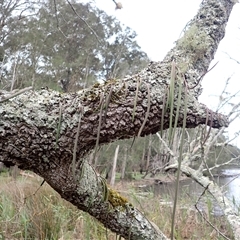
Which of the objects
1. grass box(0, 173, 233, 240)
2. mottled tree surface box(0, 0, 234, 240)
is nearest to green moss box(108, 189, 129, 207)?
mottled tree surface box(0, 0, 234, 240)

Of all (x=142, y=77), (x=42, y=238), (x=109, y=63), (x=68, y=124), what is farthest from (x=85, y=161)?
(x=109, y=63)

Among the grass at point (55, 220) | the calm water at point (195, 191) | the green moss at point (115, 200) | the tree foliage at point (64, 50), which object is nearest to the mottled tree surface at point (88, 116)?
the green moss at point (115, 200)

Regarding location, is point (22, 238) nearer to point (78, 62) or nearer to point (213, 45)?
point (213, 45)

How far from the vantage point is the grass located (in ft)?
7.13

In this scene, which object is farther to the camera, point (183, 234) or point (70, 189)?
point (183, 234)

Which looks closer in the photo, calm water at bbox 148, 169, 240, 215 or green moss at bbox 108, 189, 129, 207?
green moss at bbox 108, 189, 129, 207

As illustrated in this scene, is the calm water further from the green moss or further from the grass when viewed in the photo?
the green moss

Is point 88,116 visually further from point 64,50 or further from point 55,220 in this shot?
point 64,50

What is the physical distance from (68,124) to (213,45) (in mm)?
515

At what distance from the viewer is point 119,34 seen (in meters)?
15.6

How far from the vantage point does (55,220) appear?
7.51ft

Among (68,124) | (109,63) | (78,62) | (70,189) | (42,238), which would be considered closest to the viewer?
(68,124)

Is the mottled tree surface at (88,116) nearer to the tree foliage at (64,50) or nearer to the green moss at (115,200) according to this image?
the green moss at (115,200)

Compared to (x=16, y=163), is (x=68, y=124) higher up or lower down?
higher up
